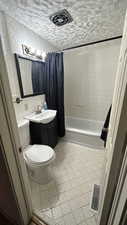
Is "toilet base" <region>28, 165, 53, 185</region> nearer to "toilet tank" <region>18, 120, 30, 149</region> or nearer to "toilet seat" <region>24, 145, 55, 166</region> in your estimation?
"toilet seat" <region>24, 145, 55, 166</region>

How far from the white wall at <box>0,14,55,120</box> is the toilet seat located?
0.59 m

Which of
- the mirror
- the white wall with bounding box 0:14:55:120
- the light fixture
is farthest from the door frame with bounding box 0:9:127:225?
the light fixture

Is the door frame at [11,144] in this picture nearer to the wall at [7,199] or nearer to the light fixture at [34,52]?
the wall at [7,199]

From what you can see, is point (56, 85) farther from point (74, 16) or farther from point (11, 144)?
point (11, 144)

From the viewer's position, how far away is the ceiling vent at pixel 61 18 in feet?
4.36

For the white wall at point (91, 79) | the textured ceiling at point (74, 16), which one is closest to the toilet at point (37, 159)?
the textured ceiling at point (74, 16)

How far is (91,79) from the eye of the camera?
2.58 meters

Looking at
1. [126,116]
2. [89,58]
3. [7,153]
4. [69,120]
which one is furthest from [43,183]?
[89,58]

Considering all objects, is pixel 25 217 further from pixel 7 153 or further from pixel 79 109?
pixel 79 109

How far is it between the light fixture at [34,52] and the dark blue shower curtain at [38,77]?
104 mm

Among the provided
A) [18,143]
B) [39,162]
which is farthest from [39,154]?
[18,143]

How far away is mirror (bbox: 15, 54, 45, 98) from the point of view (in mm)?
1652

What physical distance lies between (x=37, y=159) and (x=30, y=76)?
1420 mm

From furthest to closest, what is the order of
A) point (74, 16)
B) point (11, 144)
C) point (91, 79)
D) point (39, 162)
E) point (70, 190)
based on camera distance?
point (91, 79)
point (74, 16)
point (70, 190)
point (39, 162)
point (11, 144)
